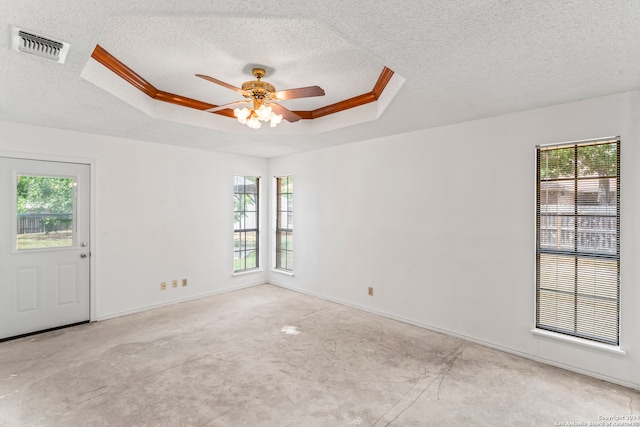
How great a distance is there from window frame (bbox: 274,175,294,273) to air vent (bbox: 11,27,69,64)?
397 centimetres

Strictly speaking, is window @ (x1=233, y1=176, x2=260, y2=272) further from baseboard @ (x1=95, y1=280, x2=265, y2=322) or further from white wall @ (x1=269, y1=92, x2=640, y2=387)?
white wall @ (x1=269, y1=92, x2=640, y2=387)

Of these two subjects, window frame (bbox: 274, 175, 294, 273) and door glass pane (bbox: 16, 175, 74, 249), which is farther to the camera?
window frame (bbox: 274, 175, 294, 273)

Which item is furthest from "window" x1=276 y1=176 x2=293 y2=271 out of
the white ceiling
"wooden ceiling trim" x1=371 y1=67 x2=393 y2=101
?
"wooden ceiling trim" x1=371 y1=67 x2=393 y2=101

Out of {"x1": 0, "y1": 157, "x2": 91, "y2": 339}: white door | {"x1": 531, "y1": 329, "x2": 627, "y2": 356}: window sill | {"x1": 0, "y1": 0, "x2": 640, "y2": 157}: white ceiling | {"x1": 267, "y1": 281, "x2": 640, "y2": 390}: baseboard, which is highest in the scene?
{"x1": 0, "y1": 0, "x2": 640, "y2": 157}: white ceiling

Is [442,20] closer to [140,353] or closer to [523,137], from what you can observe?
[523,137]

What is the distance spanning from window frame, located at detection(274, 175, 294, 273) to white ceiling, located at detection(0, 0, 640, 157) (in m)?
2.22

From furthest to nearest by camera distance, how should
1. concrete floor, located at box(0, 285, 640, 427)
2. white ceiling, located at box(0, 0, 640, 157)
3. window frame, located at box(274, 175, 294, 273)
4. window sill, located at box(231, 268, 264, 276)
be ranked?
1. window frame, located at box(274, 175, 294, 273)
2. window sill, located at box(231, 268, 264, 276)
3. concrete floor, located at box(0, 285, 640, 427)
4. white ceiling, located at box(0, 0, 640, 157)

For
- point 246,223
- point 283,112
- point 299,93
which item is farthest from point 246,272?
point 299,93

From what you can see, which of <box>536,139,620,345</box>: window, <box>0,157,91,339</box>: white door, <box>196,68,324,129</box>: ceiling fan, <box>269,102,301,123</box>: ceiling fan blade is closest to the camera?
<box>196,68,324,129</box>: ceiling fan

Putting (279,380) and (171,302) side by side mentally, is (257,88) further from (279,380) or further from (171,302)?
(171,302)

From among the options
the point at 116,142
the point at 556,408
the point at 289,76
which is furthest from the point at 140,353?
the point at 556,408

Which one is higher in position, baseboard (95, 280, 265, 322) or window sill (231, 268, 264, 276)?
window sill (231, 268, 264, 276)

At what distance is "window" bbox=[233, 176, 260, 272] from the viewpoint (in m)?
5.74

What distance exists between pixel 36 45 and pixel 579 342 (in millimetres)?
4719
